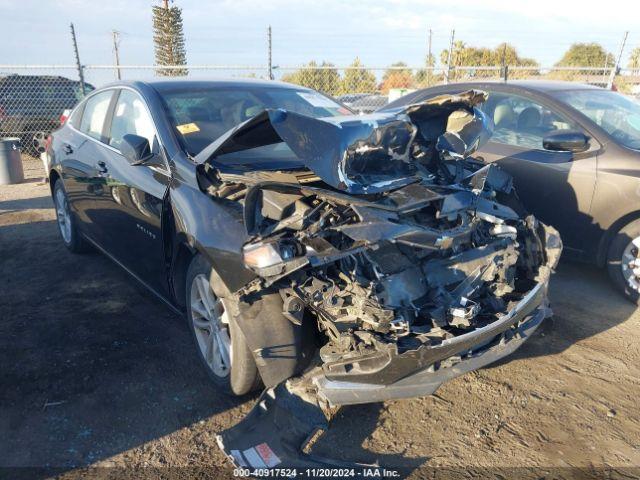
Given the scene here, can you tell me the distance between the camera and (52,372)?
11.1 feet

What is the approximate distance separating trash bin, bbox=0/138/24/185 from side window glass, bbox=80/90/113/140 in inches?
219

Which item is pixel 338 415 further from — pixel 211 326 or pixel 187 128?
A: pixel 187 128

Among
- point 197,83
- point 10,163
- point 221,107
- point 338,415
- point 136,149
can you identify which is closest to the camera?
point 338,415

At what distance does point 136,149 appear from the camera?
3410 millimetres

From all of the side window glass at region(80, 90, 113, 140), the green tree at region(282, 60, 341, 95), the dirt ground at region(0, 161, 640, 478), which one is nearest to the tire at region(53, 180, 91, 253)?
the side window glass at region(80, 90, 113, 140)

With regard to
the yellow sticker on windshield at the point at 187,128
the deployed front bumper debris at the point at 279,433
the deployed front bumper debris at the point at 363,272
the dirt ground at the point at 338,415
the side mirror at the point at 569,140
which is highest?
the yellow sticker on windshield at the point at 187,128

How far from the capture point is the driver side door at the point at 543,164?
14.3 ft

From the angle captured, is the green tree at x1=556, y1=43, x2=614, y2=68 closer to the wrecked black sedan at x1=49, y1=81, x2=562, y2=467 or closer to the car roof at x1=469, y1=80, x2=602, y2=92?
the car roof at x1=469, y1=80, x2=602, y2=92


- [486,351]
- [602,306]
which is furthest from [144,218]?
[602,306]

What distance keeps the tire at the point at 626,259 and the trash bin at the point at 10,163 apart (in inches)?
383

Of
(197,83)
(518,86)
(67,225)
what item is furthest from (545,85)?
(67,225)

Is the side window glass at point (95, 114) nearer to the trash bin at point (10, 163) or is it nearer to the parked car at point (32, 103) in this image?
the trash bin at point (10, 163)

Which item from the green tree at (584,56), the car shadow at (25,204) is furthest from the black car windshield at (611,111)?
the green tree at (584,56)

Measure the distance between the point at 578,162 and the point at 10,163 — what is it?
9.51 m
